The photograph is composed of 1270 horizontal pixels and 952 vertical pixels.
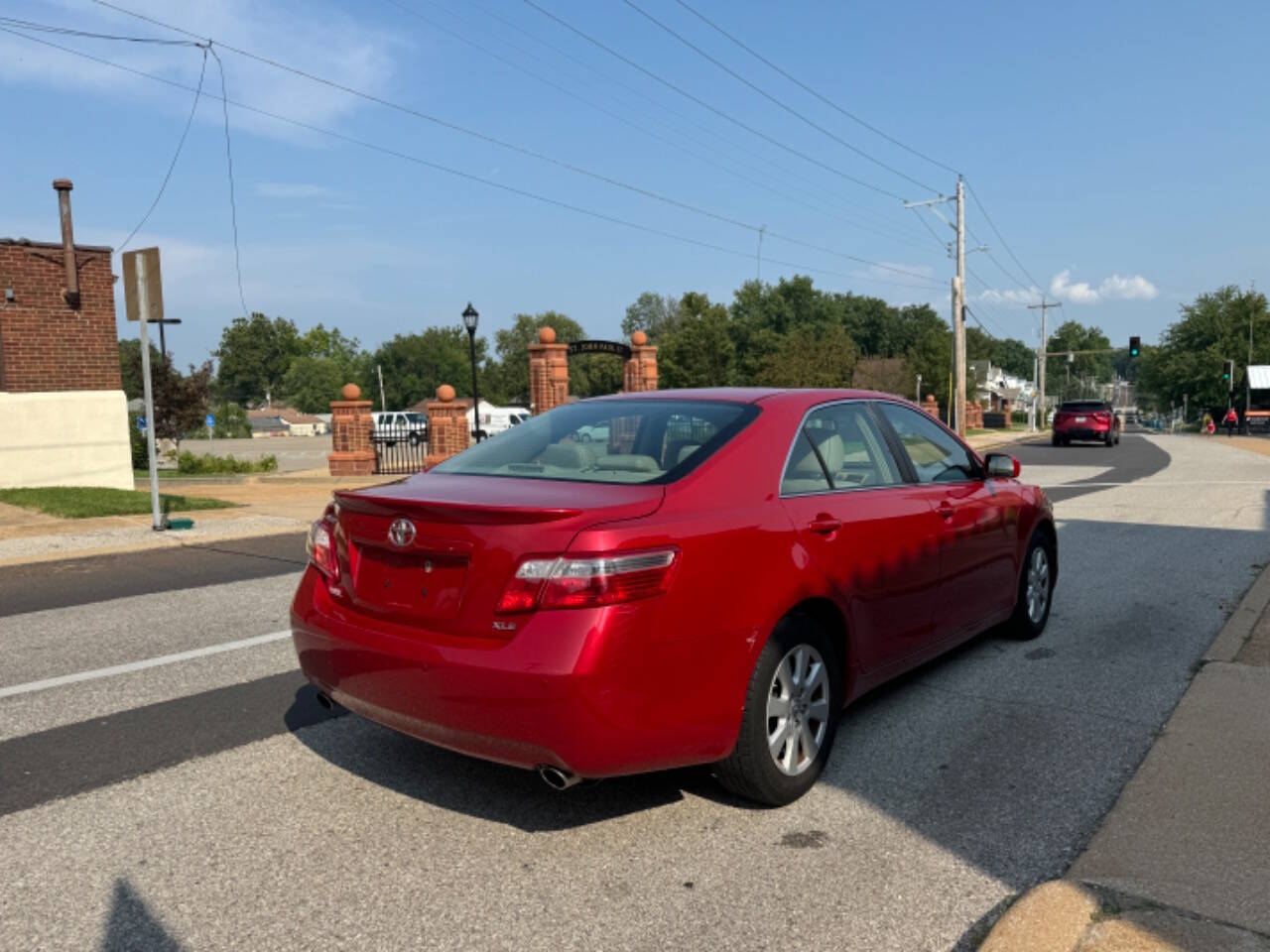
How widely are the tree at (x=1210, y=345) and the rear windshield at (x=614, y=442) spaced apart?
297ft

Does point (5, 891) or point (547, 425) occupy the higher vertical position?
point (547, 425)

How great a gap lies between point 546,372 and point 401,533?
2166 centimetres

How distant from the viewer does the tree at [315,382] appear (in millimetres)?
143000

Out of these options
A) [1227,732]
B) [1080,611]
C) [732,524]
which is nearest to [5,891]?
[732,524]

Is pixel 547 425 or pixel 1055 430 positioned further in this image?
pixel 1055 430

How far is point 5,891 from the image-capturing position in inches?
121

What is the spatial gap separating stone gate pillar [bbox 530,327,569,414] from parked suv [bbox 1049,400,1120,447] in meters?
20.3

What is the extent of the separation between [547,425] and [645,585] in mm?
1633

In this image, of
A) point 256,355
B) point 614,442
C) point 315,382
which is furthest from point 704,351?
point 256,355

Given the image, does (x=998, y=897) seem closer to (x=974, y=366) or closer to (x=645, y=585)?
(x=645, y=585)

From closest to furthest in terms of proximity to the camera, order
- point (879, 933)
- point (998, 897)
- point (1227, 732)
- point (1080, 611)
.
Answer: point (879, 933) → point (998, 897) → point (1227, 732) → point (1080, 611)

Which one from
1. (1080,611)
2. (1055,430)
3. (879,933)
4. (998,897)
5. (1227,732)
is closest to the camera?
(879,933)

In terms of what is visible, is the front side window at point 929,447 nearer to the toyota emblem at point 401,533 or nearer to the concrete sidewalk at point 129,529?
the toyota emblem at point 401,533

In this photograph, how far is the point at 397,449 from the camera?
25.3m
